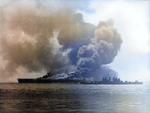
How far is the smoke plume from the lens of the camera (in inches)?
559

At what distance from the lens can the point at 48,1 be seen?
13.7 metres

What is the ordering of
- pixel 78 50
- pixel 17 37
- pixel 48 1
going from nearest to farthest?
pixel 48 1
pixel 17 37
pixel 78 50

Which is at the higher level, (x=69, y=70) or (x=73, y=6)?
(x=73, y=6)

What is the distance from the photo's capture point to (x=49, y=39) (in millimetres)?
15281

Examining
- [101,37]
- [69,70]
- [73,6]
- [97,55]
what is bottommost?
[69,70]

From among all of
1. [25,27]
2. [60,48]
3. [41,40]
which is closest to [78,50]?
[60,48]

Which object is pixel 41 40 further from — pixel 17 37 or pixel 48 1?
pixel 48 1

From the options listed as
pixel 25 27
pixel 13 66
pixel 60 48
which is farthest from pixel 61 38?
pixel 13 66

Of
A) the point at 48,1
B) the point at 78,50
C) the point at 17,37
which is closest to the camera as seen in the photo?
the point at 48,1

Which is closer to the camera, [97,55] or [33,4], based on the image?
[33,4]

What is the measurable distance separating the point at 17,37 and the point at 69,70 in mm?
4318

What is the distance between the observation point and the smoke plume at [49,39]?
1420 centimetres

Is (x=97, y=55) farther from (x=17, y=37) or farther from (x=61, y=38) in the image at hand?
(x=17, y=37)

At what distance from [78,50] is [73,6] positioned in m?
3.17
